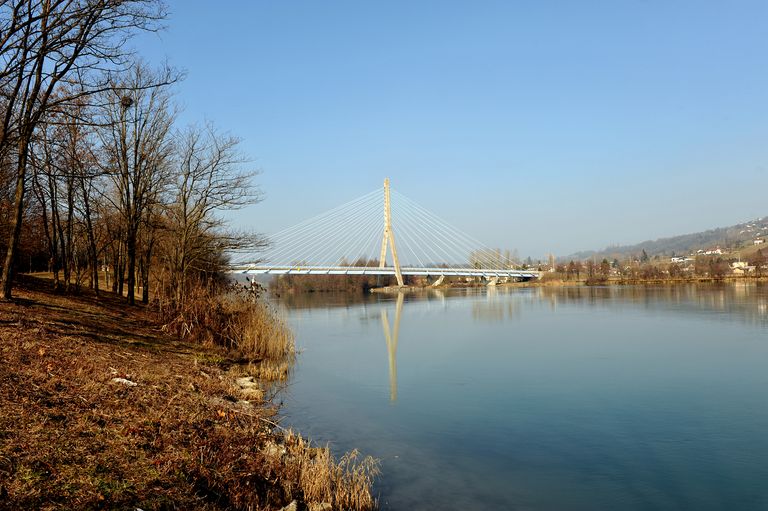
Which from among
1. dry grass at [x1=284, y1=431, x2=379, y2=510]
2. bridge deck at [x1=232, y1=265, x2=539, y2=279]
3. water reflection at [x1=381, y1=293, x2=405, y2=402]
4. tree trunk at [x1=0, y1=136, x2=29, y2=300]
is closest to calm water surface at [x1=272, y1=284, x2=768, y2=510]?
water reflection at [x1=381, y1=293, x2=405, y2=402]

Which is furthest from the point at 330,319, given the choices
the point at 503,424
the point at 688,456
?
the point at 688,456

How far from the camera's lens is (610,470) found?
282 inches

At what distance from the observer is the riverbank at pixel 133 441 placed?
166 inches

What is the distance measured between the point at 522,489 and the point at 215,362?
764 cm

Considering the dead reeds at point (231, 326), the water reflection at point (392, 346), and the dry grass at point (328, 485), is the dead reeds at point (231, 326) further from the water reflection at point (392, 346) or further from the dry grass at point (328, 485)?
the dry grass at point (328, 485)

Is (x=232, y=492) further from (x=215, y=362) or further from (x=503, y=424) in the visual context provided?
(x=215, y=362)

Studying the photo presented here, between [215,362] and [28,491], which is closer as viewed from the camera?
[28,491]

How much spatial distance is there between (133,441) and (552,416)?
6.81 metres

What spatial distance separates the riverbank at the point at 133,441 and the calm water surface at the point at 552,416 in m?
1.10

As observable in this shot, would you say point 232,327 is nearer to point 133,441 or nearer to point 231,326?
point 231,326

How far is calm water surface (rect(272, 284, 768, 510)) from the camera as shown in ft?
21.7

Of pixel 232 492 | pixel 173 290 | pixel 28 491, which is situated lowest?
pixel 232 492

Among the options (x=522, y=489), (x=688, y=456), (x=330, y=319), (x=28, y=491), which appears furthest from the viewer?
(x=330, y=319)

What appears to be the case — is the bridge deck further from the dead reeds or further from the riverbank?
the riverbank
